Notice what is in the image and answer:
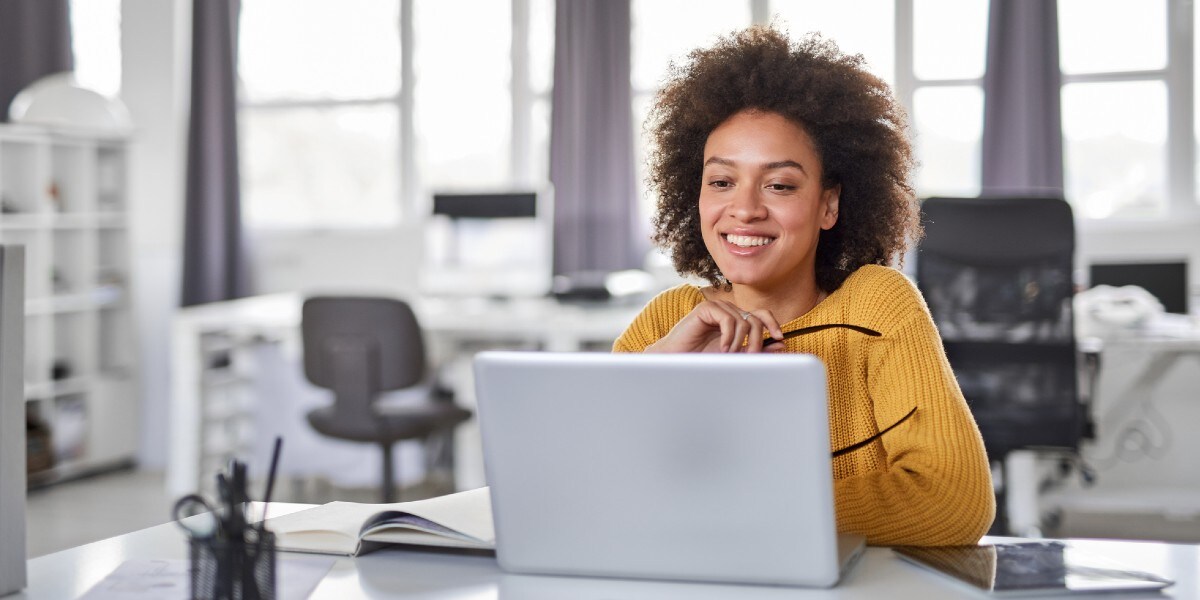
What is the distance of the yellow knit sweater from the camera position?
1.14 metres

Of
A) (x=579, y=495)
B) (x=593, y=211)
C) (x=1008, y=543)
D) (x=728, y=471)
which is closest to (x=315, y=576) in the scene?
(x=579, y=495)

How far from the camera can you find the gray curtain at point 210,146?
532 cm

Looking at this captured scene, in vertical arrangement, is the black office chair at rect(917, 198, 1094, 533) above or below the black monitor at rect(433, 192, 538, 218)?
below

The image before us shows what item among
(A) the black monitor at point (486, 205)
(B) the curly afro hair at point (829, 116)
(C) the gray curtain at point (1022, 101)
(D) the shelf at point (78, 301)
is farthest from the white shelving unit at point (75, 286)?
(B) the curly afro hair at point (829, 116)

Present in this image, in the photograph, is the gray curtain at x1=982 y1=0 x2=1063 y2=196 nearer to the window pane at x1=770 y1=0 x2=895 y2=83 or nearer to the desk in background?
the window pane at x1=770 y1=0 x2=895 y2=83

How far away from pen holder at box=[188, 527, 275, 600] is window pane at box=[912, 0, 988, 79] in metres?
4.42

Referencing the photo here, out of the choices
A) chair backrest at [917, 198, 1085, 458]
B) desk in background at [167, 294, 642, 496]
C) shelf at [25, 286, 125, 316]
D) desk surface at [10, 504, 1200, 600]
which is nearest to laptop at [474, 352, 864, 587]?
desk surface at [10, 504, 1200, 600]

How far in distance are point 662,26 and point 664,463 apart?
4.43m

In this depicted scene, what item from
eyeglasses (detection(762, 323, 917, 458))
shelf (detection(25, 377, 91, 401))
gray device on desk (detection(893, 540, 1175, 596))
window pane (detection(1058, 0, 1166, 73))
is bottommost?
shelf (detection(25, 377, 91, 401))

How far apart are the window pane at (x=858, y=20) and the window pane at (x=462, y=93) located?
1343 millimetres

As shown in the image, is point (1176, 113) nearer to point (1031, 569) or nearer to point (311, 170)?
point (311, 170)

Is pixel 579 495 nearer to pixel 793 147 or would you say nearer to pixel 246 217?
pixel 793 147

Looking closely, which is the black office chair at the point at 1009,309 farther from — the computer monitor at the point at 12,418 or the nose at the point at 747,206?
the computer monitor at the point at 12,418

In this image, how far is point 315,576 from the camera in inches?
40.1
